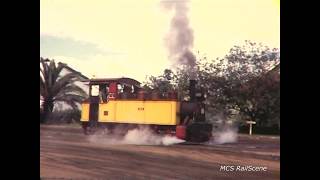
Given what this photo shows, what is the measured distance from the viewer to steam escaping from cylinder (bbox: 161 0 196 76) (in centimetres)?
463

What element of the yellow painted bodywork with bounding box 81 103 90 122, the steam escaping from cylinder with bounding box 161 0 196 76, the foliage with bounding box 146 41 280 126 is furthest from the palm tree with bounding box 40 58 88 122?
the steam escaping from cylinder with bounding box 161 0 196 76

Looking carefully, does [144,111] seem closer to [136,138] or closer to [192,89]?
[136,138]

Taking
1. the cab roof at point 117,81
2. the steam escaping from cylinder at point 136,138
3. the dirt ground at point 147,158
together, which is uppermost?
the cab roof at point 117,81

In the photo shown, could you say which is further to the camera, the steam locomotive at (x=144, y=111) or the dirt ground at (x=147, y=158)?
the steam locomotive at (x=144, y=111)

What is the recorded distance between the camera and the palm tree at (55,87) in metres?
4.84

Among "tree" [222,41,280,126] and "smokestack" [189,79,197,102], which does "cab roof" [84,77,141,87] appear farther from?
"tree" [222,41,280,126]

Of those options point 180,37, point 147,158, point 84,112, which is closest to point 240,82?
point 180,37

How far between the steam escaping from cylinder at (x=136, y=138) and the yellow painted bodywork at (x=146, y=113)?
0.40ft

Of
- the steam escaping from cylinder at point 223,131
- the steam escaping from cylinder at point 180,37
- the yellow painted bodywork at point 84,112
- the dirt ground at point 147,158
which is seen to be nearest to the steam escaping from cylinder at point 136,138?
the dirt ground at point 147,158

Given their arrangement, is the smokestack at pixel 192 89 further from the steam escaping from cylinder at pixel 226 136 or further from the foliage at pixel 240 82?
the steam escaping from cylinder at pixel 226 136

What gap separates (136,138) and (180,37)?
134 cm
